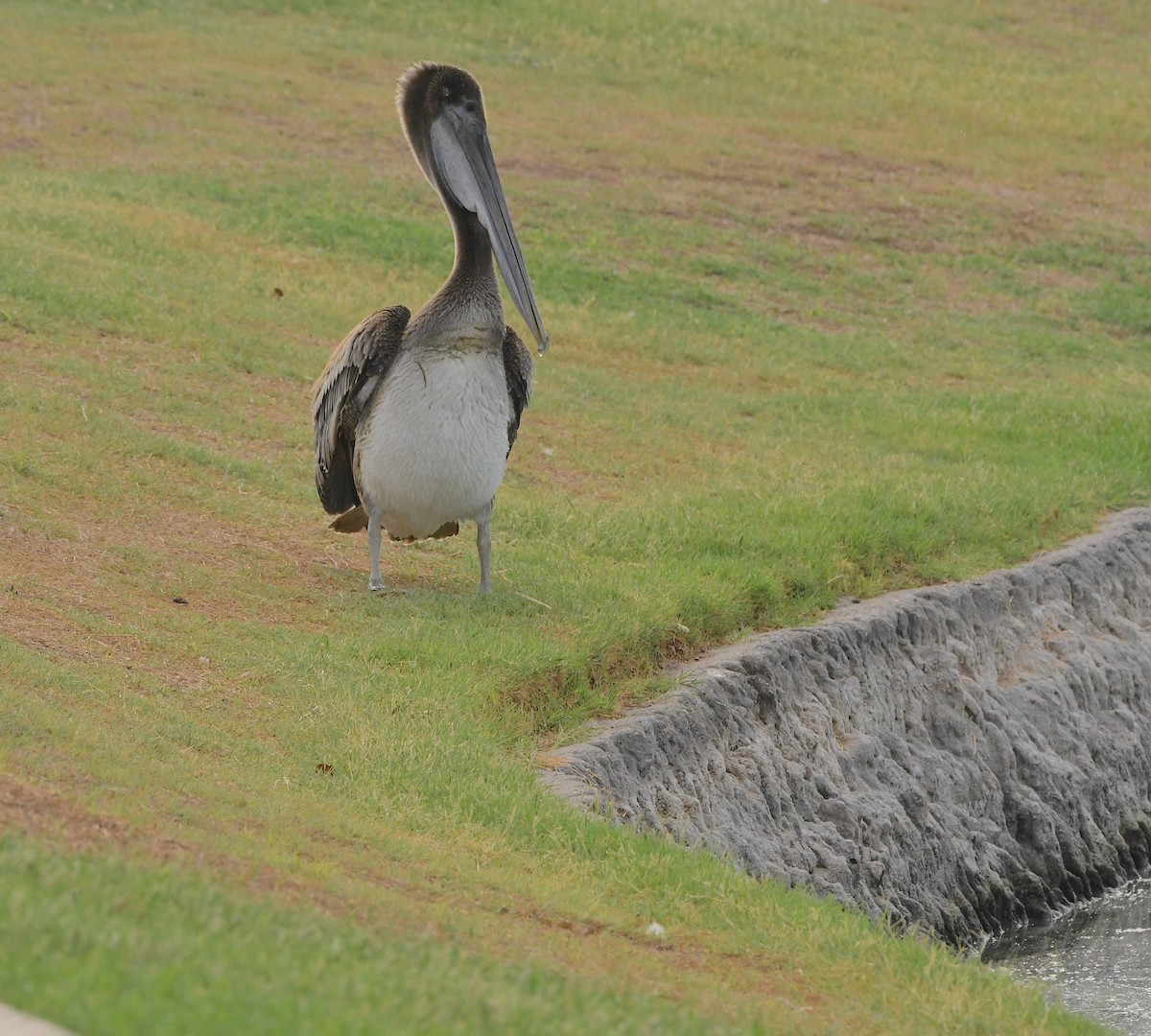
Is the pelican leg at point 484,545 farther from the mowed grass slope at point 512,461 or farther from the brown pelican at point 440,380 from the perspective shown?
the mowed grass slope at point 512,461

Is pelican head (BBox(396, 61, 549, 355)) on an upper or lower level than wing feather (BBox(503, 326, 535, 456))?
upper

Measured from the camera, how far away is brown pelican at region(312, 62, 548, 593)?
930cm

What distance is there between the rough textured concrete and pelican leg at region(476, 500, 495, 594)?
1.31 meters

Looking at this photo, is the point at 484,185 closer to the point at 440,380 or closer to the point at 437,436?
the point at 440,380

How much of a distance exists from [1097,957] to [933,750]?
1477 mm

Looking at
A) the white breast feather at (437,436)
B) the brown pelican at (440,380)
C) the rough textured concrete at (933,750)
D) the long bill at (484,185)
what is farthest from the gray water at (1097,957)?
the long bill at (484,185)

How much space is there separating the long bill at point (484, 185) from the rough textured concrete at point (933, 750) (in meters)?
2.31

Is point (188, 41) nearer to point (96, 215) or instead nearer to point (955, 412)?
point (96, 215)

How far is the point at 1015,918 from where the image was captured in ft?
34.7

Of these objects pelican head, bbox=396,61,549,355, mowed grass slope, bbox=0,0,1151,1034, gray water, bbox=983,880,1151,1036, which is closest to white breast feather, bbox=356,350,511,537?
mowed grass slope, bbox=0,0,1151,1034

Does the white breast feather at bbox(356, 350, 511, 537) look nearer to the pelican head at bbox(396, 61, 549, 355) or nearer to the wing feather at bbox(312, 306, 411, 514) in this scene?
the wing feather at bbox(312, 306, 411, 514)

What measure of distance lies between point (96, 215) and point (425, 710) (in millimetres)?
11494

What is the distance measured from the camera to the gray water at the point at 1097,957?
28.8ft

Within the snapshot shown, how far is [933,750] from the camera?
34.7 ft
